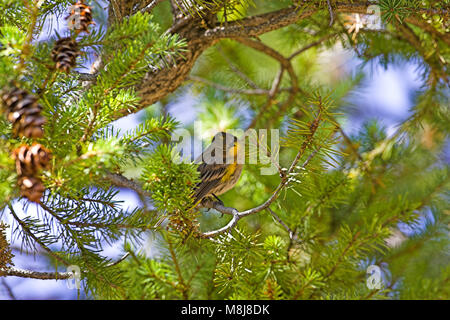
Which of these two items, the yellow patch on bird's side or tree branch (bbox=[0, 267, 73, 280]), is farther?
the yellow patch on bird's side

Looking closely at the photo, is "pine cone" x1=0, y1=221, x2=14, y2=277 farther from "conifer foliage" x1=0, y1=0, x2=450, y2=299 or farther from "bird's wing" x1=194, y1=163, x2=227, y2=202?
"bird's wing" x1=194, y1=163, x2=227, y2=202

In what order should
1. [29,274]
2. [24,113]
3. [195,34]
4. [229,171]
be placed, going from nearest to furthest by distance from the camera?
1. [24,113]
2. [29,274]
3. [195,34]
4. [229,171]

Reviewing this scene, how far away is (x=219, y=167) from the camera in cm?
114

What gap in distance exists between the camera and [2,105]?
1.79ft

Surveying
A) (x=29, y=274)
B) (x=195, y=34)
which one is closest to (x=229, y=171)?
(x=195, y=34)

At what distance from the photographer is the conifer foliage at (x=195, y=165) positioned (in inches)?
23.8

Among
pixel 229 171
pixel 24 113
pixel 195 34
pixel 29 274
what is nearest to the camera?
pixel 24 113

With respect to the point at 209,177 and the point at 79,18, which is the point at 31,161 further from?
the point at 209,177

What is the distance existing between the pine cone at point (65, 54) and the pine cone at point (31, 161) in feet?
0.37

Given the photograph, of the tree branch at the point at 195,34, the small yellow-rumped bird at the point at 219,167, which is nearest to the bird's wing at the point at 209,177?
the small yellow-rumped bird at the point at 219,167

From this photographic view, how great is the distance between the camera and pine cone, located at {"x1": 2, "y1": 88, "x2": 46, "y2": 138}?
1.64 feet

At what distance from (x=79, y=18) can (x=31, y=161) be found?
0.22 metres

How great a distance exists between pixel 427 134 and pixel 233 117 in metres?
1.04

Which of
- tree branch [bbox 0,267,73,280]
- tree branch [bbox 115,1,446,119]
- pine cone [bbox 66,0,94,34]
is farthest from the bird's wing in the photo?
pine cone [bbox 66,0,94,34]
